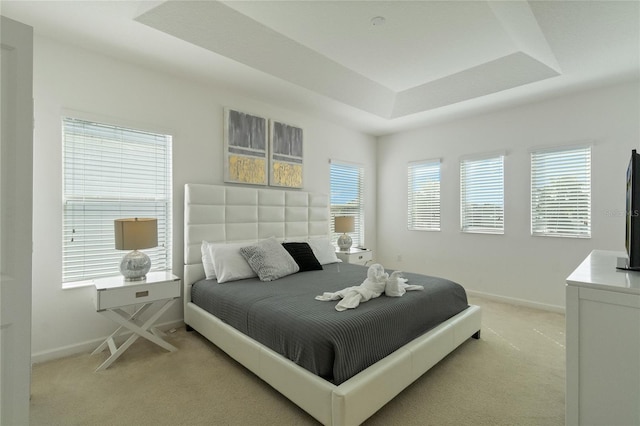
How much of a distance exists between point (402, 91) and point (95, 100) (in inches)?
141

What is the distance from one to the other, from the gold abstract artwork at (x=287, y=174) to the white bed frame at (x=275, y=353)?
170 millimetres

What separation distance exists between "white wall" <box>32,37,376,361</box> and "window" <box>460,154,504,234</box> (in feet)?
11.0

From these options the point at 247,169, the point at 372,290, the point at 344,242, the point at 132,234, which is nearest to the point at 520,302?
the point at 344,242

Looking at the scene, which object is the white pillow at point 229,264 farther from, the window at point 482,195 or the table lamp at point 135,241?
the window at point 482,195

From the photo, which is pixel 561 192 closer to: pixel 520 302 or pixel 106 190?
pixel 520 302

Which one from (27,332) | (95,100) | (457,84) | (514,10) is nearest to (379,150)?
(457,84)

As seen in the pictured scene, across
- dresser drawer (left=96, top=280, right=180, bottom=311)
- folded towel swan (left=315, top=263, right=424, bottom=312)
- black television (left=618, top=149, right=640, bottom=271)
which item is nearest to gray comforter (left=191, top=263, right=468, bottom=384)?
folded towel swan (left=315, top=263, right=424, bottom=312)

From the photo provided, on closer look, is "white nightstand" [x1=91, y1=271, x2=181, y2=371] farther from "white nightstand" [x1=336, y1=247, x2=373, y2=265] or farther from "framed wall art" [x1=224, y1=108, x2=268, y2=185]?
"white nightstand" [x1=336, y1=247, x2=373, y2=265]

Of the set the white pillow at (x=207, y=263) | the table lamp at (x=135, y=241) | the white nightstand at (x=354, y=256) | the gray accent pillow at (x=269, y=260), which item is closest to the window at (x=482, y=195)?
the white nightstand at (x=354, y=256)

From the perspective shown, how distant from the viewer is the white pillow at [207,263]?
10.7 ft

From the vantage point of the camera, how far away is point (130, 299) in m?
2.57

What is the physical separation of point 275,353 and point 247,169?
242 cm

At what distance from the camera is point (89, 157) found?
2.88m

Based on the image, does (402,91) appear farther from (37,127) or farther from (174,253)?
(37,127)
